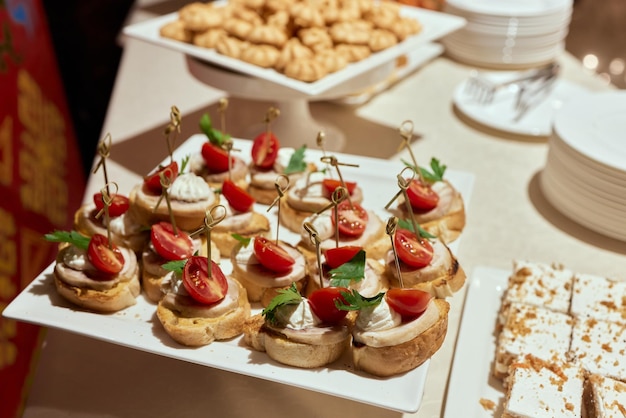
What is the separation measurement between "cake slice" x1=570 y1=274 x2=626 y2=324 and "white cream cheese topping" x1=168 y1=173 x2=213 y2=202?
0.89 m

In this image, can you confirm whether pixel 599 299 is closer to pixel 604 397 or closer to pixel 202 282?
pixel 604 397

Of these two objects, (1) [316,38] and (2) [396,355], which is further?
(1) [316,38]

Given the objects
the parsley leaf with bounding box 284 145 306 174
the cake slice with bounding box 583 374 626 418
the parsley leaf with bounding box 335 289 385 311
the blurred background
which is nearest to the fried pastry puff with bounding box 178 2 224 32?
the parsley leaf with bounding box 284 145 306 174

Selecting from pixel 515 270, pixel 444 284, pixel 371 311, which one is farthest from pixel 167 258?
pixel 515 270

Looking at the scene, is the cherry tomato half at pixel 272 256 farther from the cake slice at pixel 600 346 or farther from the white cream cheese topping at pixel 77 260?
the cake slice at pixel 600 346

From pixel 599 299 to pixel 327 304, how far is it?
67 centimetres

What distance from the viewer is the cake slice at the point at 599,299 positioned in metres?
1.42

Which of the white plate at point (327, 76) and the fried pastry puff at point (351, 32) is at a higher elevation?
the fried pastry puff at point (351, 32)

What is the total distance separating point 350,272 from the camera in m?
1.28

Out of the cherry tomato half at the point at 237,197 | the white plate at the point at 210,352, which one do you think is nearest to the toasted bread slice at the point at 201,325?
the white plate at the point at 210,352

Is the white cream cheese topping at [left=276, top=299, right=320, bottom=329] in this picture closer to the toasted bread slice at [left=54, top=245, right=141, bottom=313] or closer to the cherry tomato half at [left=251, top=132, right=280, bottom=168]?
the toasted bread slice at [left=54, top=245, right=141, bottom=313]

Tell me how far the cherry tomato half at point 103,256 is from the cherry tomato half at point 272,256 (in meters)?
0.30

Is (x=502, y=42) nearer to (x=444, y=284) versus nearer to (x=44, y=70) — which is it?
(x=444, y=284)

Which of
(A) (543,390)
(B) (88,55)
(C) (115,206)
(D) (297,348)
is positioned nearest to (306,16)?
(C) (115,206)
